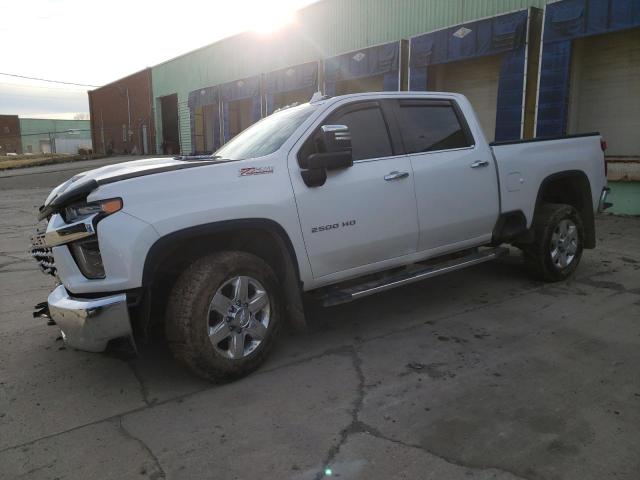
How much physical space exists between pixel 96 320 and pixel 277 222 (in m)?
1.30

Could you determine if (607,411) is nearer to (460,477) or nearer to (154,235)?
(460,477)

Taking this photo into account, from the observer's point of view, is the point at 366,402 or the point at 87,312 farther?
the point at 366,402

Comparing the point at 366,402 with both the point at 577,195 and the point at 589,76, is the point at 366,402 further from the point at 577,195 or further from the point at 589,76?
the point at 589,76

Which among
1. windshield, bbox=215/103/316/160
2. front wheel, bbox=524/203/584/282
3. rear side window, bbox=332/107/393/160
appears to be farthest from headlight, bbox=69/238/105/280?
front wheel, bbox=524/203/584/282

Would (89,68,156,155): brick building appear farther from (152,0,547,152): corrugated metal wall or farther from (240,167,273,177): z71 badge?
(240,167,273,177): z71 badge

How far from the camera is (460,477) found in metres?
2.45

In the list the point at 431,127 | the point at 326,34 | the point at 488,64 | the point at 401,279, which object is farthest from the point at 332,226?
the point at 326,34

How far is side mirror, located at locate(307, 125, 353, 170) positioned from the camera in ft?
11.8

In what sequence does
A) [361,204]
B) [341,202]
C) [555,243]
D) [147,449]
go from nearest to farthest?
[147,449]
[341,202]
[361,204]
[555,243]

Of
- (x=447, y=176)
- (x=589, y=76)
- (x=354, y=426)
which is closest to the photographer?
A: (x=354, y=426)

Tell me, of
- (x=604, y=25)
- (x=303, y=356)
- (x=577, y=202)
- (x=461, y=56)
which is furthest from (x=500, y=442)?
(x=461, y=56)

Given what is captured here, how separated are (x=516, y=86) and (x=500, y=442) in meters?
11.7

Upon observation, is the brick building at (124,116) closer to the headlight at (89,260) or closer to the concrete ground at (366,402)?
the concrete ground at (366,402)

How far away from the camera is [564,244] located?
5.69 meters
